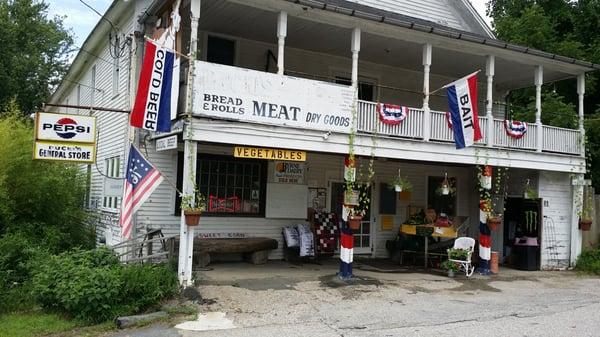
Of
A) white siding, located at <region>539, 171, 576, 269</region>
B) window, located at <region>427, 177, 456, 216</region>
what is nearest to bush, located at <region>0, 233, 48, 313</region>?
window, located at <region>427, 177, 456, 216</region>

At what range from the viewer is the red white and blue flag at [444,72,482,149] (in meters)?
11.7

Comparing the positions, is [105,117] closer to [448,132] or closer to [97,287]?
[97,287]

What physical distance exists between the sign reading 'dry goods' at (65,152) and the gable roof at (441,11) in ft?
27.4

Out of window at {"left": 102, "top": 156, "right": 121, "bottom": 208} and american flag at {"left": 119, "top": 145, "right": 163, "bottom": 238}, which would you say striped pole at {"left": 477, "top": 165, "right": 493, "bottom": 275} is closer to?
american flag at {"left": 119, "top": 145, "right": 163, "bottom": 238}

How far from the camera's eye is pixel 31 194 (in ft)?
39.3

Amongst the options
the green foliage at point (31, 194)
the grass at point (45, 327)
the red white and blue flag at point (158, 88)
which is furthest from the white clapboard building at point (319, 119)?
the grass at point (45, 327)

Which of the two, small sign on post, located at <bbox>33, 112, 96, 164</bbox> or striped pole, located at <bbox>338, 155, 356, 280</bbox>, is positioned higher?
small sign on post, located at <bbox>33, 112, 96, 164</bbox>

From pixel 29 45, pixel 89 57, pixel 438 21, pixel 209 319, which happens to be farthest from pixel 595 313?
pixel 29 45

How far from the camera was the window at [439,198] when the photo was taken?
16.4 m

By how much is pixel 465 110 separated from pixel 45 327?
29.8 feet

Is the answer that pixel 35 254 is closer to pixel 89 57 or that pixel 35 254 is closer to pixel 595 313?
pixel 89 57

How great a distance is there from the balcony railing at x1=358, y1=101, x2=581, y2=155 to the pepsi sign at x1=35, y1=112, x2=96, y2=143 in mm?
5614

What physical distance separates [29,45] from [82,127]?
25056 mm

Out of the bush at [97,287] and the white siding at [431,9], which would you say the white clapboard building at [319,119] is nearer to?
the white siding at [431,9]
